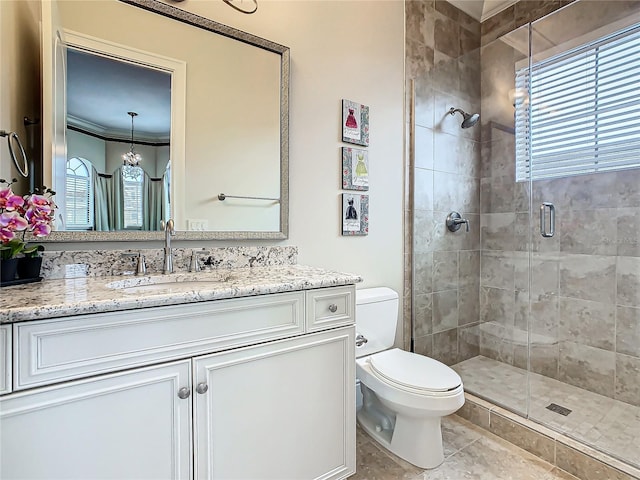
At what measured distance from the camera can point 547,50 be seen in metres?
2.25

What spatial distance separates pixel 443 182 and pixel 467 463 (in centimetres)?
166

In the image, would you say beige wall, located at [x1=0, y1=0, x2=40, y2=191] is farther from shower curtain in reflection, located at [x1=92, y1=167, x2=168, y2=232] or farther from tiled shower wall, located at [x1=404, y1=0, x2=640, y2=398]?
tiled shower wall, located at [x1=404, y1=0, x2=640, y2=398]

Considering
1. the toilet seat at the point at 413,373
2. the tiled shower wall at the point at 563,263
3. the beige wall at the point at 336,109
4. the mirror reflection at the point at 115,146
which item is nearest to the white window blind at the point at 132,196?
the mirror reflection at the point at 115,146

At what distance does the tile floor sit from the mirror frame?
1.15 m

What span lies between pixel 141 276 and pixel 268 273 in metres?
0.49

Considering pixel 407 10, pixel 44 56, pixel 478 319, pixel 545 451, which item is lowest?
pixel 545 451

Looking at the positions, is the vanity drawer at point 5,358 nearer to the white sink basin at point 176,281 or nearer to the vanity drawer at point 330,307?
the white sink basin at point 176,281

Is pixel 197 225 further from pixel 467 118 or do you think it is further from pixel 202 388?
pixel 467 118

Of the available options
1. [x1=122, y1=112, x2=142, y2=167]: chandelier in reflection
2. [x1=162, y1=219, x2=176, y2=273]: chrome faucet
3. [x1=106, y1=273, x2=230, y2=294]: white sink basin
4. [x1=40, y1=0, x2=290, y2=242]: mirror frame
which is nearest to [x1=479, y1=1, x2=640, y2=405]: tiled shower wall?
[x1=40, y1=0, x2=290, y2=242]: mirror frame

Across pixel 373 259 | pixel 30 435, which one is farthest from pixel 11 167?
pixel 373 259

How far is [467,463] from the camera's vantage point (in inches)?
62.4

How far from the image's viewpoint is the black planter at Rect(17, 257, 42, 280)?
1105 mm

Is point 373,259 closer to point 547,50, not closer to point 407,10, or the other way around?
point 407,10

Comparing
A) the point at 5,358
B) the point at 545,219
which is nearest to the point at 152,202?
the point at 5,358
